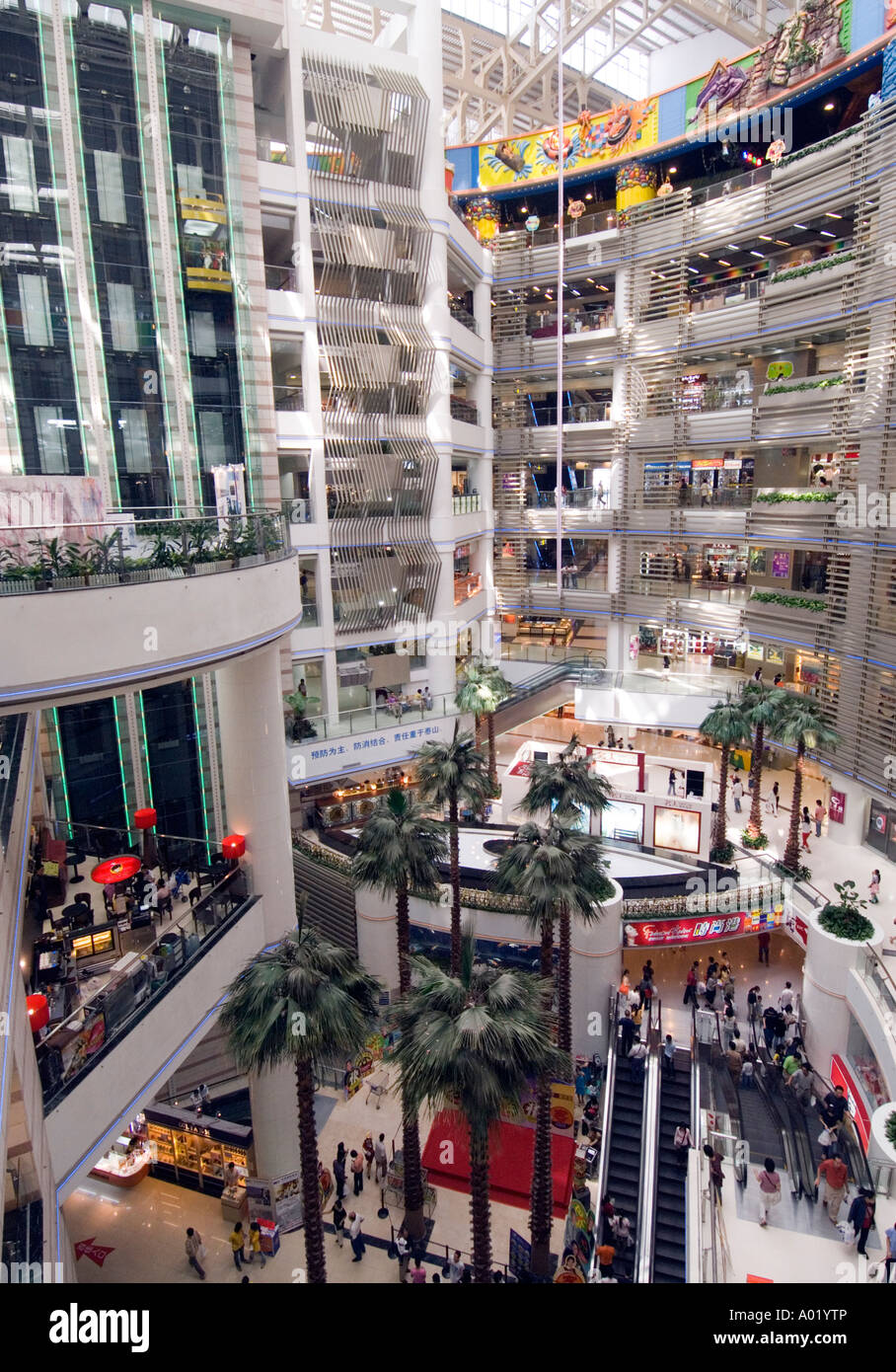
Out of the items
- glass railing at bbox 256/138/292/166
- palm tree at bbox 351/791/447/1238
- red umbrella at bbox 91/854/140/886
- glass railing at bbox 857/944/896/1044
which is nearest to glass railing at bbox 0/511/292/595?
red umbrella at bbox 91/854/140/886

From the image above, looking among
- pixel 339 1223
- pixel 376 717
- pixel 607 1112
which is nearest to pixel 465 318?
pixel 376 717

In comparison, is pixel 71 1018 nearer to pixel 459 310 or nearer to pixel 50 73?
pixel 50 73

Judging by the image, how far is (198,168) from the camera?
2191 cm

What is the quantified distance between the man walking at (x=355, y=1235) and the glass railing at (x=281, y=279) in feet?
87.2

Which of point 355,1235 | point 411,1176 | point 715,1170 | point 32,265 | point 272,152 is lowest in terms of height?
point 355,1235

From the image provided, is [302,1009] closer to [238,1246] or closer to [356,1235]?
[356,1235]

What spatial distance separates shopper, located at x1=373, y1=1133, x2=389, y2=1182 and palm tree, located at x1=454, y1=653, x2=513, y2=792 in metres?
13.2

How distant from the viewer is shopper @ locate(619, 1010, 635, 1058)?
20094 mm

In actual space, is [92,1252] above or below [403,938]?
below

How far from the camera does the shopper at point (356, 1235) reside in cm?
1625

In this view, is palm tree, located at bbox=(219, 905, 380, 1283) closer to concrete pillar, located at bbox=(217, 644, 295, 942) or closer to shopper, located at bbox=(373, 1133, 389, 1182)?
concrete pillar, located at bbox=(217, 644, 295, 942)

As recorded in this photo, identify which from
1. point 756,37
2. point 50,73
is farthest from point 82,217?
point 756,37

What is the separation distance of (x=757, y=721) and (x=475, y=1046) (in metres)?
17.1

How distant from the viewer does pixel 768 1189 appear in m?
15.1
